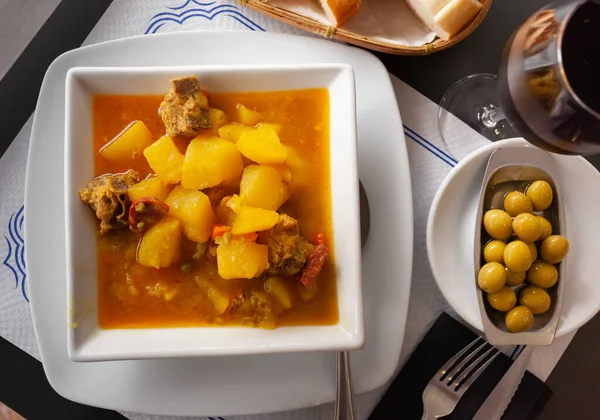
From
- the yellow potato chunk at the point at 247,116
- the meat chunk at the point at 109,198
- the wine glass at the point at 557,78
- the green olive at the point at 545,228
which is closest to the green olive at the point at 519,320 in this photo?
the green olive at the point at 545,228

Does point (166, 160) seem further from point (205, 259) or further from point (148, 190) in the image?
point (205, 259)

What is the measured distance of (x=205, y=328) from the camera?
1995 mm

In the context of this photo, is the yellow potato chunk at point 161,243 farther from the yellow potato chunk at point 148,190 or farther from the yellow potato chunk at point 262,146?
the yellow potato chunk at point 262,146

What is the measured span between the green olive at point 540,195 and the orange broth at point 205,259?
0.90 meters

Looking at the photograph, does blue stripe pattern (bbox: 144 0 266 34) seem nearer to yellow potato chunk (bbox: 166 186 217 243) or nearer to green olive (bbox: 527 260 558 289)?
yellow potato chunk (bbox: 166 186 217 243)

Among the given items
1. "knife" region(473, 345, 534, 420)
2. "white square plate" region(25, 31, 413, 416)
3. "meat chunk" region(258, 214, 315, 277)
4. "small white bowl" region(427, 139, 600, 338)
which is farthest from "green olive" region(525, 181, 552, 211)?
"meat chunk" region(258, 214, 315, 277)

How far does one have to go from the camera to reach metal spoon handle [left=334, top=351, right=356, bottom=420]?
6.89 feet

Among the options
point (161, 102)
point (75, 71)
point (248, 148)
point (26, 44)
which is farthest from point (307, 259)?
point (26, 44)

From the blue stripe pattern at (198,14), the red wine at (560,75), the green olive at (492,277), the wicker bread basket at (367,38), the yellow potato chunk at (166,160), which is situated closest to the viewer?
the red wine at (560,75)

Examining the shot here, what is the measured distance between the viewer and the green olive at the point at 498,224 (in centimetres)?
218

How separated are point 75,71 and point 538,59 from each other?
1.69 meters

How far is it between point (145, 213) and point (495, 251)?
1.43 meters

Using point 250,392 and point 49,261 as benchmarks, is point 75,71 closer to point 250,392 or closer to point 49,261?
point 49,261

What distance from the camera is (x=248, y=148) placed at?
1989mm
